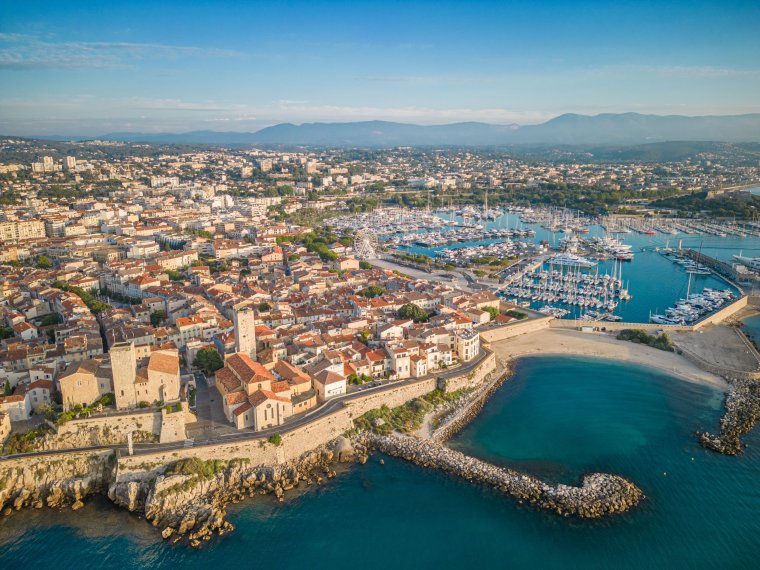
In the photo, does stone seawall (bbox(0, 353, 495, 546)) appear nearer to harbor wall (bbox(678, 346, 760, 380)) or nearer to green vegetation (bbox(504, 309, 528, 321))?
green vegetation (bbox(504, 309, 528, 321))

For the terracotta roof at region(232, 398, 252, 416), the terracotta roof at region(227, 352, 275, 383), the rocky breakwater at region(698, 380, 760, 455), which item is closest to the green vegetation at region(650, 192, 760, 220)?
the rocky breakwater at region(698, 380, 760, 455)

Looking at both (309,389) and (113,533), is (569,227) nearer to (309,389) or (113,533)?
(309,389)

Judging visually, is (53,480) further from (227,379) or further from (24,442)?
(227,379)

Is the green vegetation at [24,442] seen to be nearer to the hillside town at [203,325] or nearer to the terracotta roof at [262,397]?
the hillside town at [203,325]

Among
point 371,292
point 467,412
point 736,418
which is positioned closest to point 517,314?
point 371,292

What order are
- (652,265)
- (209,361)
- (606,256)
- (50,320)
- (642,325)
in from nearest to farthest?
(209,361) → (50,320) → (642,325) → (652,265) → (606,256)
